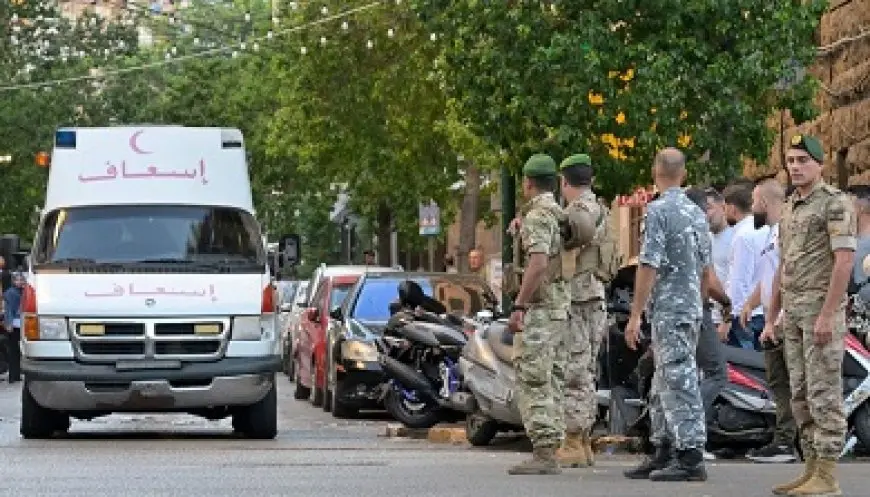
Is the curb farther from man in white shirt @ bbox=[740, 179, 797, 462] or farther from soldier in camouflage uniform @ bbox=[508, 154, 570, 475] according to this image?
soldier in camouflage uniform @ bbox=[508, 154, 570, 475]

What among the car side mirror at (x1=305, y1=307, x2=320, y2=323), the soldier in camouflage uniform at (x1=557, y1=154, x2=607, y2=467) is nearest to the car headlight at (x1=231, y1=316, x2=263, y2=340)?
the soldier in camouflage uniform at (x1=557, y1=154, x2=607, y2=467)

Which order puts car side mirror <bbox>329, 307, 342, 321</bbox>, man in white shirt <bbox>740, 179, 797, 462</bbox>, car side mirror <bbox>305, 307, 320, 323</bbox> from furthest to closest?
car side mirror <bbox>305, 307, 320, 323</bbox> < car side mirror <bbox>329, 307, 342, 321</bbox> < man in white shirt <bbox>740, 179, 797, 462</bbox>

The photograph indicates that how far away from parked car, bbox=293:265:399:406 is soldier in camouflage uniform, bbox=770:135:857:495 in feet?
44.8

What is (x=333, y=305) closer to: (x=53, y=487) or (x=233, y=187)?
(x=233, y=187)

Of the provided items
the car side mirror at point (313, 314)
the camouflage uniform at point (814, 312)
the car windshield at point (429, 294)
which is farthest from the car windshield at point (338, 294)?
the camouflage uniform at point (814, 312)

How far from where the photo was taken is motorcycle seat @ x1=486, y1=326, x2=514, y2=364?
17859mm

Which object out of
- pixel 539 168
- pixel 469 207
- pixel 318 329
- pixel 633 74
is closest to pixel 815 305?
pixel 539 168

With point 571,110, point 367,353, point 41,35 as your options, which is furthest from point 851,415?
point 41,35

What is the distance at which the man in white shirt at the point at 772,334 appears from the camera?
14781 millimetres

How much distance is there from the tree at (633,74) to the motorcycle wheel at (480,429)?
26.0 feet

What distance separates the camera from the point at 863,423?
16641 mm

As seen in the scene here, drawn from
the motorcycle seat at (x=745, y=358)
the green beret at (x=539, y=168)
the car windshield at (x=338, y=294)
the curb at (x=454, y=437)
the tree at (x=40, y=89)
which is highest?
the tree at (x=40, y=89)

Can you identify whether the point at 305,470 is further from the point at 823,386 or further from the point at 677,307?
the point at 823,386

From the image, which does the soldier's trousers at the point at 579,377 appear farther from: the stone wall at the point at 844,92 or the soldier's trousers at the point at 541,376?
the stone wall at the point at 844,92
